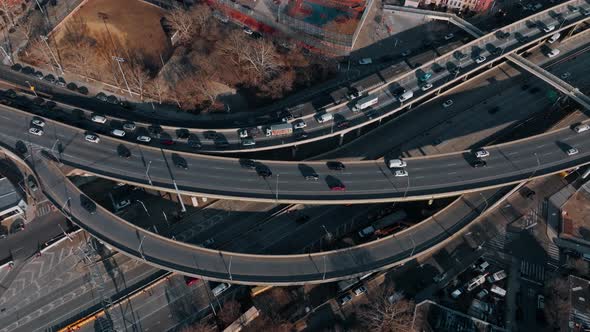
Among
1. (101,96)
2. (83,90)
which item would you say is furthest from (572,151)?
(83,90)

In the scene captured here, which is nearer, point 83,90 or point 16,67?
point 83,90

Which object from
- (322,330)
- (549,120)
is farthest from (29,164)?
(549,120)

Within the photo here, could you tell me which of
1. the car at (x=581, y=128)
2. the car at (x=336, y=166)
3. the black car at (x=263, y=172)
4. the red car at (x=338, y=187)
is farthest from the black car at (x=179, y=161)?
the car at (x=581, y=128)

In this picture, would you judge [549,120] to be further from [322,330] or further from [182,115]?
[182,115]

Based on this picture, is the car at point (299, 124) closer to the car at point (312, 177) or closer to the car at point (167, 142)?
the car at point (312, 177)

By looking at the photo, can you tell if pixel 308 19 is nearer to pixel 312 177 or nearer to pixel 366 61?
pixel 366 61

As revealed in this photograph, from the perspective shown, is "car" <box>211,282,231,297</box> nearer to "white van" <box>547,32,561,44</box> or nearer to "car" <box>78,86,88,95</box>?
"car" <box>78,86,88,95</box>
